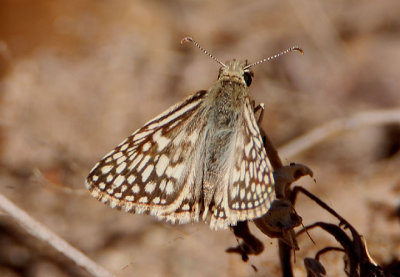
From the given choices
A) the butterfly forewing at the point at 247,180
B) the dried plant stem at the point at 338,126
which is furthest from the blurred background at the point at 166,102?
the butterfly forewing at the point at 247,180

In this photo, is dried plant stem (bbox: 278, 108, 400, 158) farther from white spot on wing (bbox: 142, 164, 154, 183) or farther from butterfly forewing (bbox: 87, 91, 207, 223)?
white spot on wing (bbox: 142, 164, 154, 183)

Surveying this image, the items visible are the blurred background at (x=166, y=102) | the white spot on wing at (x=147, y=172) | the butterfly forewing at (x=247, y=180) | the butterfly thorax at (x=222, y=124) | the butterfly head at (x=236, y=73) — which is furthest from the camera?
the blurred background at (x=166, y=102)

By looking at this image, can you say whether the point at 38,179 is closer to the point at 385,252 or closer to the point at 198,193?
the point at 198,193

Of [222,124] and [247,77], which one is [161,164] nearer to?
[222,124]

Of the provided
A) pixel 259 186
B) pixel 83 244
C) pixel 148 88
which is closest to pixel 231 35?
pixel 148 88

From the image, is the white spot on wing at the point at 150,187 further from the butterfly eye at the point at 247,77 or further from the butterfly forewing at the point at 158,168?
the butterfly eye at the point at 247,77

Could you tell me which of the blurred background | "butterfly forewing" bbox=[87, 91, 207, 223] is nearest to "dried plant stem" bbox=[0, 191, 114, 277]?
"butterfly forewing" bbox=[87, 91, 207, 223]
